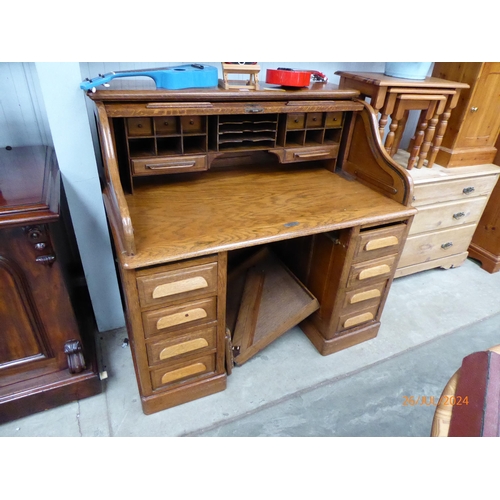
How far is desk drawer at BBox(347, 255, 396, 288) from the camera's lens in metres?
1.74

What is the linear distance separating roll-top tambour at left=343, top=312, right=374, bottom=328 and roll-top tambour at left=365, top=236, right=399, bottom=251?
0.45 meters

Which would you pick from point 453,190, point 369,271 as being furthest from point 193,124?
point 453,190

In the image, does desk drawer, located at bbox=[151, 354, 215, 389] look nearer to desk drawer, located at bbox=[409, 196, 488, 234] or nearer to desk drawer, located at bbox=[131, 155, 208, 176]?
desk drawer, located at bbox=[131, 155, 208, 176]

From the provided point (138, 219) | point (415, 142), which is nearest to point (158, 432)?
point (138, 219)

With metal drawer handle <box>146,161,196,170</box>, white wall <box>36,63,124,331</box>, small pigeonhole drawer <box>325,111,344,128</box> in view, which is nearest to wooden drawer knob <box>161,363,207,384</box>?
white wall <box>36,63,124,331</box>

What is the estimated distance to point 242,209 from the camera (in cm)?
154

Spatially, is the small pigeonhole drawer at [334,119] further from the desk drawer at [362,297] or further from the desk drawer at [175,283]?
the desk drawer at [175,283]

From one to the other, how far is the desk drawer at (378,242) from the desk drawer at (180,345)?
752 mm

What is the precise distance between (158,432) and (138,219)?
927mm

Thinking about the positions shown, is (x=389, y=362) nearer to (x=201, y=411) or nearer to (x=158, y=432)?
(x=201, y=411)

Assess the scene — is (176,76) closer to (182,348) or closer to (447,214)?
(182,348)

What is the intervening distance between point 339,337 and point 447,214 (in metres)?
1.19

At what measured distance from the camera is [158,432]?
157 cm

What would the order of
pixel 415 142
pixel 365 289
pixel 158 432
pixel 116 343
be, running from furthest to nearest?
pixel 415 142 → pixel 116 343 → pixel 365 289 → pixel 158 432
